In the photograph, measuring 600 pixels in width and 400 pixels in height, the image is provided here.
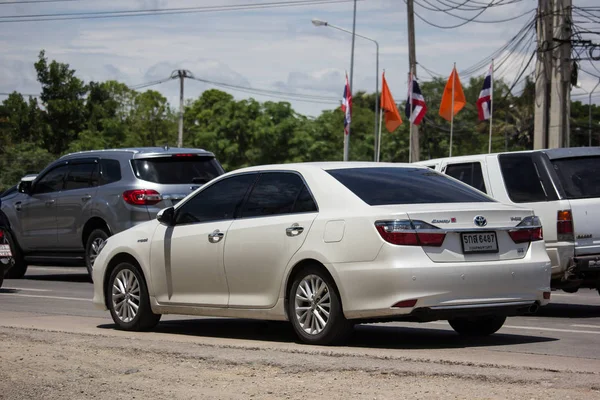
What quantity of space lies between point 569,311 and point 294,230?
5.43 metres

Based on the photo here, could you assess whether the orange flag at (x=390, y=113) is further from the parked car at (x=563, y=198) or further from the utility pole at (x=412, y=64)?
the parked car at (x=563, y=198)

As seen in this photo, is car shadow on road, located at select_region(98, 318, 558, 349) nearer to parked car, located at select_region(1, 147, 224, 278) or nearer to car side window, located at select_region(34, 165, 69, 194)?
parked car, located at select_region(1, 147, 224, 278)

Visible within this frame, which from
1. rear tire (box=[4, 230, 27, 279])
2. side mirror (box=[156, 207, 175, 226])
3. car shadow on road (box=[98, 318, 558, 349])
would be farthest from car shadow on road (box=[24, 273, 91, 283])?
side mirror (box=[156, 207, 175, 226])

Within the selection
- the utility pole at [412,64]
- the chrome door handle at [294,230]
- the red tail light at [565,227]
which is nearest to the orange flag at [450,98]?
the utility pole at [412,64]

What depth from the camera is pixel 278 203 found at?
32.8ft

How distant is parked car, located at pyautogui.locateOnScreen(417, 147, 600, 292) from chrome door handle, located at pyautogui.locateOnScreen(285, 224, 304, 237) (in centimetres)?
422

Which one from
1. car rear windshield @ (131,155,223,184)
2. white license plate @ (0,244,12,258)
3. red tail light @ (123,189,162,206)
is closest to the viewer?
white license plate @ (0,244,12,258)

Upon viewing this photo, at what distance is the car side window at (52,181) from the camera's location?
60.0ft

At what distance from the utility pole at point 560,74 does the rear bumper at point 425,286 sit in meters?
18.4

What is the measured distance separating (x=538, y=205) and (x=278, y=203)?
413 centimetres

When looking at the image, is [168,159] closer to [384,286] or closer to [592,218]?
[592,218]

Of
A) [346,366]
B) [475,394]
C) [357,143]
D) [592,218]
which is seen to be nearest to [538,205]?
[592,218]

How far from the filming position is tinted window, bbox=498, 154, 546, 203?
13.1 meters

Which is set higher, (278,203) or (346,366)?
(278,203)
